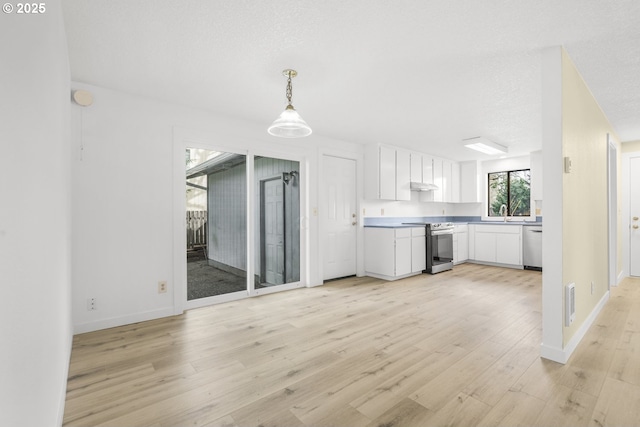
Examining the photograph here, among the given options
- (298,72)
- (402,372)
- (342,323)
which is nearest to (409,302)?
(342,323)

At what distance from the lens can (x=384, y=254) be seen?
17.0ft

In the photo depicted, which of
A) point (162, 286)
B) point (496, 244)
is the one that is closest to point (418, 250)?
point (496, 244)

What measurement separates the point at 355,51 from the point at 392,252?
3.44m

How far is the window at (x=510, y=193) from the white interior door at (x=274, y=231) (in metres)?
5.26

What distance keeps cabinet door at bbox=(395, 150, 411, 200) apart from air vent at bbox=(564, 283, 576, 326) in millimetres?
3450

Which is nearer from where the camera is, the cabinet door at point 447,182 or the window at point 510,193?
the window at point 510,193

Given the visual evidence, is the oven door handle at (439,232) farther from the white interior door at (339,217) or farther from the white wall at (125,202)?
the white wall at (125,202)

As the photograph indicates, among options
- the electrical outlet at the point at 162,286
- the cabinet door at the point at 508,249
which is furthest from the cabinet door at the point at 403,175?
the electrical outlet at the point at 162,286

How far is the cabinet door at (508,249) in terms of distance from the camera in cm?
605

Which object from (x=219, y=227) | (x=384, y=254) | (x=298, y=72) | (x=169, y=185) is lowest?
(x=384, y=254)

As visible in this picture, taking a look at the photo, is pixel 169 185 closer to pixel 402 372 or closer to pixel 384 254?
pixel 402 372

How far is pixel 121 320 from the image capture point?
3.06 meters

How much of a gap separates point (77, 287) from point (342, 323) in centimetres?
252

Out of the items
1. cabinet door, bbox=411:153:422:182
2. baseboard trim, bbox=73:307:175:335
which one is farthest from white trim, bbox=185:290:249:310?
cabinet door, bbox=411:153:422:182
